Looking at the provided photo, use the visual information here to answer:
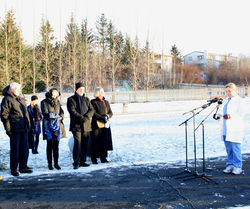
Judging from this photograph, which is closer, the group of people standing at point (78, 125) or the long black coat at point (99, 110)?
the group of people standing at point (78, 125)

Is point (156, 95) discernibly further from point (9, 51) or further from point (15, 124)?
point (15, 124)

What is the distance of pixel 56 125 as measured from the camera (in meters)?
6.73

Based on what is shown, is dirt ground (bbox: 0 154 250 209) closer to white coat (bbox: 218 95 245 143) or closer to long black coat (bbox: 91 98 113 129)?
white coat (bbox: 218 95 245 143)

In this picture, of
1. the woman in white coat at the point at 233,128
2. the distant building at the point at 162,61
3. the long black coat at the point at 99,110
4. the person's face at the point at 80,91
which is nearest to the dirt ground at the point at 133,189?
the woman in white coat at the point at 233,128

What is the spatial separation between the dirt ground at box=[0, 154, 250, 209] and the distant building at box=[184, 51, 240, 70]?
70225 mm

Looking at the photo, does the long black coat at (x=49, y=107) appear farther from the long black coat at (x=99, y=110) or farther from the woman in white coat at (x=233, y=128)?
the woman in white coat at (x=233, y=128)

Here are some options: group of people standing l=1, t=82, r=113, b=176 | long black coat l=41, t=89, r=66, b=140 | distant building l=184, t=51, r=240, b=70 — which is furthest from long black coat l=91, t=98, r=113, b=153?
distant building l=184, t=51, r=240, b=70

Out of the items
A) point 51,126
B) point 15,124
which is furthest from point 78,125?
point 15,124

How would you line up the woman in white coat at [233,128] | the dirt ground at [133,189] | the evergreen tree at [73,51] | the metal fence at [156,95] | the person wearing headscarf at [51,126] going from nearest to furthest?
the dirt ground at [133,189] → the woman in white coat at [233,128] → the person wearing headscarf at [51,126] → the metal fence at [156,95] → the evergreen tree at [73,51]

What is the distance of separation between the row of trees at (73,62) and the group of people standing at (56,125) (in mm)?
26414

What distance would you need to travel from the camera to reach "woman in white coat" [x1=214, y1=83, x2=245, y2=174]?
602 centimetres

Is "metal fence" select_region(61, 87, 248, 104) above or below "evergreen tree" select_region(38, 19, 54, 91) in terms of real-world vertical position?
below

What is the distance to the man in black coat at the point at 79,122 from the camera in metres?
6.77

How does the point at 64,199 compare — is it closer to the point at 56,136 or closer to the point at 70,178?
the point at 70,178
